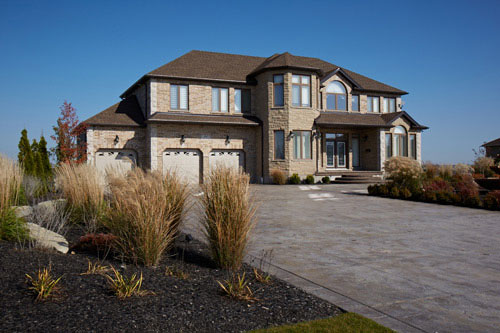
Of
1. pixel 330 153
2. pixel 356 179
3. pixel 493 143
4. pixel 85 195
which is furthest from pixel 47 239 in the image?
pixel 493 143

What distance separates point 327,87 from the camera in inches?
960

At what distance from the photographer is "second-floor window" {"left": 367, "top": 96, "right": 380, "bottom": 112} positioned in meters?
26.2

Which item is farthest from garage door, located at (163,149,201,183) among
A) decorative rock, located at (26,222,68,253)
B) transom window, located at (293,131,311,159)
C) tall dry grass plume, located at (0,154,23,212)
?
decorative rock, located at (26,222,68,253)

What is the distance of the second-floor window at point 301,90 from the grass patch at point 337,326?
64.3ft

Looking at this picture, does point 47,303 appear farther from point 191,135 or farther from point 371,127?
point 371,127

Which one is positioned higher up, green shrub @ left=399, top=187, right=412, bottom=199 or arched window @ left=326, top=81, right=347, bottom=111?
arched window @ left=326, top=81, right=347, bottom=111

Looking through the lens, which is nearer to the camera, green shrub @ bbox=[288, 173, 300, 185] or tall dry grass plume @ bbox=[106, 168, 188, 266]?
tall dry grass plume @ bbox=[106, 168, 188, 266]

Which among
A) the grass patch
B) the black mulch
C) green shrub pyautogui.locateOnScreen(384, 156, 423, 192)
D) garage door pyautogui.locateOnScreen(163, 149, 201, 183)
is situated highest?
garage door pyautogui.locateOnScreen(163, 149, 201, 183)

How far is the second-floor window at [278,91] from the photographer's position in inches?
862

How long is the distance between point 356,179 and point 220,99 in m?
9.52

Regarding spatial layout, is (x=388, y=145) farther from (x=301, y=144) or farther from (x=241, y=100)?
(x=241, y=100)

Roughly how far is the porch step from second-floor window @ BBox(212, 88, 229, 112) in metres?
Result: 8.10

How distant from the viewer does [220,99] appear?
2267cm

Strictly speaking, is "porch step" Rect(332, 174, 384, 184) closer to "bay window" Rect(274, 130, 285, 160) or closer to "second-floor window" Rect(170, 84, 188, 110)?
"bay window" Rect(274, 130, 285, 160)
